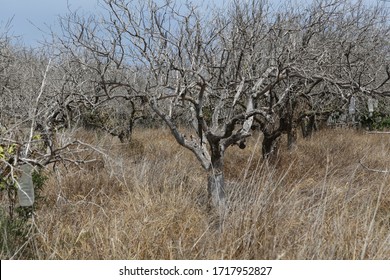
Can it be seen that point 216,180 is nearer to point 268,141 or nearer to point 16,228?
point 16,228

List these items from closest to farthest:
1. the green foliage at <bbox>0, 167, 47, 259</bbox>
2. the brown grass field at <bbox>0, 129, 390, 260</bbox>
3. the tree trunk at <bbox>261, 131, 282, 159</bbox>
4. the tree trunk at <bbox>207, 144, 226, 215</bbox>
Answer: the brown grass field at <bbox>0, 129, 390, 260</bbox> → the green foliage at <bbox>0, 167, 47, 259</bbox> → the tree trunk at <bbox>207, 144, 226, 215</bbox> → the tree trunk at <bbox>261, 131, 282, 159</bbox>

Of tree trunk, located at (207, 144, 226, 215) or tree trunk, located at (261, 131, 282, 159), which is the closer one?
tree trunk, located at (207, 144, 226, 215)

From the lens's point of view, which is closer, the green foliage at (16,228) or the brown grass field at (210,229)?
the brown grass field at (210,229)

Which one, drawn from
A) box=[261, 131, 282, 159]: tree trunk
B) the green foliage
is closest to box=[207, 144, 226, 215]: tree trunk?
the green foliage

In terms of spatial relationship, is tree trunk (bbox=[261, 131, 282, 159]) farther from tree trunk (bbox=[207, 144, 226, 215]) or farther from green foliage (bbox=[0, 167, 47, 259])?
green foliage (bbox=[0, 167, 47, 259])

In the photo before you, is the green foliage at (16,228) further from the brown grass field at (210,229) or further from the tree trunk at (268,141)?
the tree trunk at (268,141)

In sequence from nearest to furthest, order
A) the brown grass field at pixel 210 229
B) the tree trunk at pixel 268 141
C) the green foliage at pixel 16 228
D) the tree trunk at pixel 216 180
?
the brown grass field at pixel 210 229 → the green foliage at pixel 16 228 → the tree trunk at pixel 216 180 → the tree trunk at pixel 268 141

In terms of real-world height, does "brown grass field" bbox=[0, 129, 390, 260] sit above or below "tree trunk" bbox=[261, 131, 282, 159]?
below

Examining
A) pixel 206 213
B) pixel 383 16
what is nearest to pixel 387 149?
pixel 383 16

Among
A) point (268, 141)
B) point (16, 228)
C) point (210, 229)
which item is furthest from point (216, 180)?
point (268, 141)

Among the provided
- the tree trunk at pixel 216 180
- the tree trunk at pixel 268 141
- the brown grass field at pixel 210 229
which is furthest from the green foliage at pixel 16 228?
the tree trunk at pixel 268 141

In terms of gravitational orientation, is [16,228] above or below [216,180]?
below

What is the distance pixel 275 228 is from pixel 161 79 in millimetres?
2348

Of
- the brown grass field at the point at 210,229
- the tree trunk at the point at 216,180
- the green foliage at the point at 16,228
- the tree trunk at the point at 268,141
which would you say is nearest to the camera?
the brown grass field at the point at 210,229
